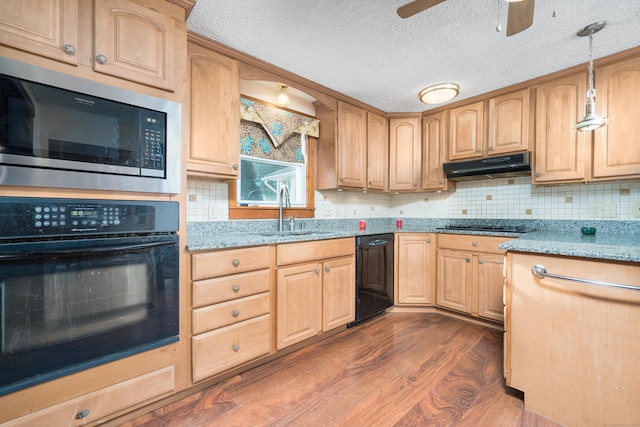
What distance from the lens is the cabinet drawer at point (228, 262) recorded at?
1.63 meters

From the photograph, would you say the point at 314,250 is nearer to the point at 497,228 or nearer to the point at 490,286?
the point at 490,286

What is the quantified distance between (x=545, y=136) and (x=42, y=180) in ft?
11.2

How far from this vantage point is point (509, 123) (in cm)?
267

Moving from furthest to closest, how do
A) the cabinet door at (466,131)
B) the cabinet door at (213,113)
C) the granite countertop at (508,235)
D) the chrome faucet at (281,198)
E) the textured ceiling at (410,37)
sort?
the cabinet door at (466,131) < the chrome faucet at (281,198) < the cabinet door at (213,113) < the textured ceiling at (410,37) < the granite countertop at (508,235)

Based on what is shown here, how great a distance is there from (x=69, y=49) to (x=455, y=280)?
10.6 ft

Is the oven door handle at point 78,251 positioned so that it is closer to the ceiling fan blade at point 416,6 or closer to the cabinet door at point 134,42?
the cabinet door at point 134,42

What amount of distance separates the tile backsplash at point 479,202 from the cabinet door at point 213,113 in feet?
1.13

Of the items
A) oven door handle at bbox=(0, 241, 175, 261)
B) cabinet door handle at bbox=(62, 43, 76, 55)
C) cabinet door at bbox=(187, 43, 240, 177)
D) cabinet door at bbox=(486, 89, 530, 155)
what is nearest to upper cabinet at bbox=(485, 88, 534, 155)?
cabinet door at bbox=(486, 89, 530, 155)

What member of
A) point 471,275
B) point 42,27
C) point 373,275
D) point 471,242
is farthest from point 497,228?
point 42,27

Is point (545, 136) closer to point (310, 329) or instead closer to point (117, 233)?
point (310, 329)

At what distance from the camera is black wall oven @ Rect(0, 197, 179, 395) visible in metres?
1.14

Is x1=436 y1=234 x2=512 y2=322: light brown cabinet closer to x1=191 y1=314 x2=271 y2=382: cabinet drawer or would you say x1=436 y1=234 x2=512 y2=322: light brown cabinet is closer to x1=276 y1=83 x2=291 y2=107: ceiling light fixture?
x1=191 y1=314 x2=271 y2=382: cabinet drawer

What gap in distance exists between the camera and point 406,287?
3023 millimetres

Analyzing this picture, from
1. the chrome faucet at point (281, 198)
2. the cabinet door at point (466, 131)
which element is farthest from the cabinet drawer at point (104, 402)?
the cabinet door at point (466, 131)
